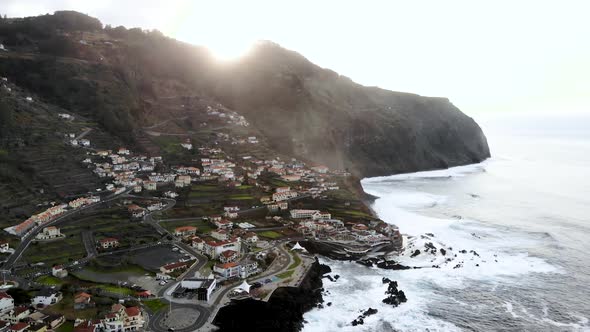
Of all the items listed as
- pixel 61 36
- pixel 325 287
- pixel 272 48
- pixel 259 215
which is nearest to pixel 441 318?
pixel 325 287

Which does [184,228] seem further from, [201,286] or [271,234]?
[201,286]

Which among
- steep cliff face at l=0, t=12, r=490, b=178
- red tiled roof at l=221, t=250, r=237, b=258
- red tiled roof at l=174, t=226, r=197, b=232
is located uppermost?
steep cliff face at l=0, t=12, r=490, b=178

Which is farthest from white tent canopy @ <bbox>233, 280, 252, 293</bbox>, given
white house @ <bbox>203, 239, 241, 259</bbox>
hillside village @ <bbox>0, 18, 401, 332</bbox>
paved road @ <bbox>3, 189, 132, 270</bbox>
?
paved road @ <bbox>3, 189, 132, 270</bbox>

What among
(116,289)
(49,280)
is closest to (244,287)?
(116,289)

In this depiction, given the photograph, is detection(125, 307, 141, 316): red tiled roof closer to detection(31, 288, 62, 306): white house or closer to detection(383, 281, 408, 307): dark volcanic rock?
detection(31, 288, 62, 306): white house

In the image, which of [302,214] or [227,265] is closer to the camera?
[227,265]
